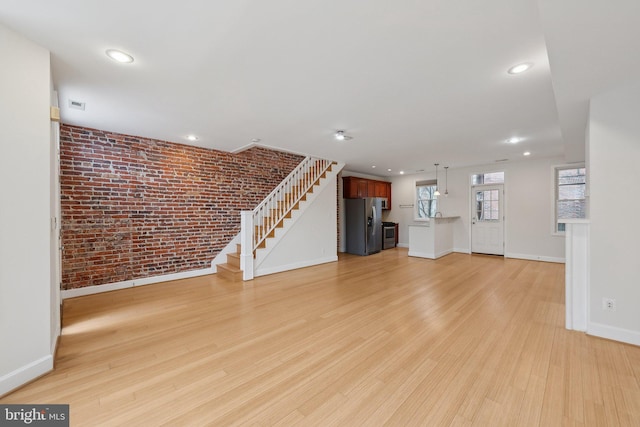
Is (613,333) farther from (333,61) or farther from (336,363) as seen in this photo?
(333,61)

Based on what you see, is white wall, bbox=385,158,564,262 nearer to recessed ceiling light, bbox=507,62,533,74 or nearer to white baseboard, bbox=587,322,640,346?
white baseboard, bbox=587,322,640,346

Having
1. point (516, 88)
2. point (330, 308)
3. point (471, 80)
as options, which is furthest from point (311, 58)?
point (330, 308)

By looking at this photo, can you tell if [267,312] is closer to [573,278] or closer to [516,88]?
[573,278]

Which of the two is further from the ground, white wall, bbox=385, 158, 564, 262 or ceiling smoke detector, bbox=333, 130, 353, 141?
ceiling smoke detector, bbox=333, 130, 353, 141

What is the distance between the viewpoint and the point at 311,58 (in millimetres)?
2158

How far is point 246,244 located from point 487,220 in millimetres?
6459

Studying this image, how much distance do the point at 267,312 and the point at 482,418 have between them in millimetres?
2324

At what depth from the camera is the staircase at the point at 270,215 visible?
471cm

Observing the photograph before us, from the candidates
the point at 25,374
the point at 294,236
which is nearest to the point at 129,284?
the point at 25,374

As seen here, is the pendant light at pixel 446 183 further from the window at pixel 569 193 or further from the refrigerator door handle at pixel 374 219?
the window at pixel 569 193

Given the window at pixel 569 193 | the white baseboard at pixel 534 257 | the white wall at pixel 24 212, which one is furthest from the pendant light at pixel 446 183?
the white wall at pixel 24 212

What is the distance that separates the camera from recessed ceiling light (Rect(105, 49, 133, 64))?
6.81 feet

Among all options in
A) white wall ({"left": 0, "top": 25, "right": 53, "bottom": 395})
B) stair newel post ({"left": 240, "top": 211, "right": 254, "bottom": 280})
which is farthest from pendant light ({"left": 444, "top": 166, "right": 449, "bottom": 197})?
white wall ({"left": 0, "top": 25, "right": 53, "bottom": 395})

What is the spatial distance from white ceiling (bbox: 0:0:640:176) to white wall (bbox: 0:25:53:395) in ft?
1.03
